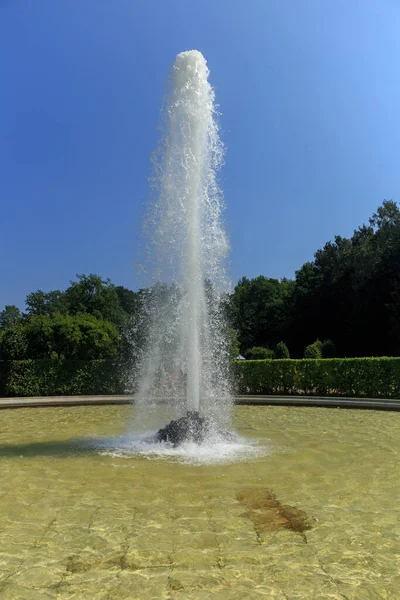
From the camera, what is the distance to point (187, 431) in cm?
963

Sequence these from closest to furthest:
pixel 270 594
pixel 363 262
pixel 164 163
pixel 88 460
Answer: pixel 270 594, pixel 88 460, pixel 164 163, pixel 363 262

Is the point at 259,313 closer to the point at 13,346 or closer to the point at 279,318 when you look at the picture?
the point at 279,318

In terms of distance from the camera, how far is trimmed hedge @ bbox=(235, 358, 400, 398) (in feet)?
66.9

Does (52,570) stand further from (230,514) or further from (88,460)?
(88,460)

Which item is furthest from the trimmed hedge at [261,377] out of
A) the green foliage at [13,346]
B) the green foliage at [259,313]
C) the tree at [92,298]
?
the tree at [92,298]

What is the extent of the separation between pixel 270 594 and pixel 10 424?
11319mm

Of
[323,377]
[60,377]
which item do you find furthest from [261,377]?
[60,377]

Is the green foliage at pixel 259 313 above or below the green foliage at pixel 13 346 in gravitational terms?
above

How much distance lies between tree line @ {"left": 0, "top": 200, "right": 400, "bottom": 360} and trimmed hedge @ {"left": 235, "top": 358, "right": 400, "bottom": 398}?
736 centimetres

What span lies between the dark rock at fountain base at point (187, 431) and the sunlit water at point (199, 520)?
1.64 ft

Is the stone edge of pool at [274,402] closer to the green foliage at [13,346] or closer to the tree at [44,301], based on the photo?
the green foliage at [13,346]

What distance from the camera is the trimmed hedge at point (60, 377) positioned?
23.6 m

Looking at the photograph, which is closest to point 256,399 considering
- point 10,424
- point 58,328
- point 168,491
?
point 10,424

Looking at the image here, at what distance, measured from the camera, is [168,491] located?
6504 millimetres
